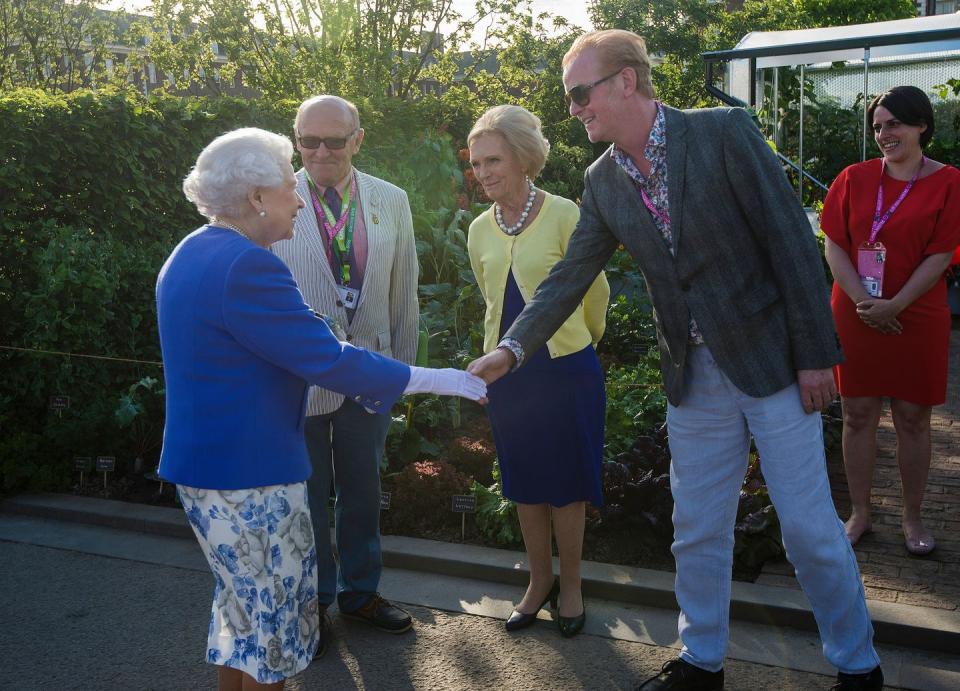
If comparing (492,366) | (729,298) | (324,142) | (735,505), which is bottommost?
(735,505)

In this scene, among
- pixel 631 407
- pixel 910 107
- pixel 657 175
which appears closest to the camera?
pixel 657 175

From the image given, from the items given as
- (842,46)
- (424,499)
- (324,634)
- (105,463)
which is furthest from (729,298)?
(842,46)

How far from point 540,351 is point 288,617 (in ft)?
5.17

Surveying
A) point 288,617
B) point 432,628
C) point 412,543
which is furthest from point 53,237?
point 288,617

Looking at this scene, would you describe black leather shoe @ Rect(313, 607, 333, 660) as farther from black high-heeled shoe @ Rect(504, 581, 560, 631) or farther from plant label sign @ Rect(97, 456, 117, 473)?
plant label sign @ Rect(97, 456, 117, 473)

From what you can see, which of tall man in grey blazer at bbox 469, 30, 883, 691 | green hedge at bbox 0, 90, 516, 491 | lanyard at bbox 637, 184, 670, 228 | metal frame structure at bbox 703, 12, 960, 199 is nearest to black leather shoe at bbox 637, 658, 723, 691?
tall man in grey blazer at bbox 469, 30, 883, 691

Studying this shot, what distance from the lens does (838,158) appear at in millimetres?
14609

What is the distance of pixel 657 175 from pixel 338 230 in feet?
4.41

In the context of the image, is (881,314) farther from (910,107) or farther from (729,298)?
(729,298)

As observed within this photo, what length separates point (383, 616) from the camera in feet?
13.5

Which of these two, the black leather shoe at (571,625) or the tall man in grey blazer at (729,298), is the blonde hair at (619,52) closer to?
the tall man in grey blazer at (729,298)

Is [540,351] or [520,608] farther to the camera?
[520,608]

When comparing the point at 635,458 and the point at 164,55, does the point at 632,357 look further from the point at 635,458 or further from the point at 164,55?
the point at 164,55

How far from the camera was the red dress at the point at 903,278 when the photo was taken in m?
4.39
